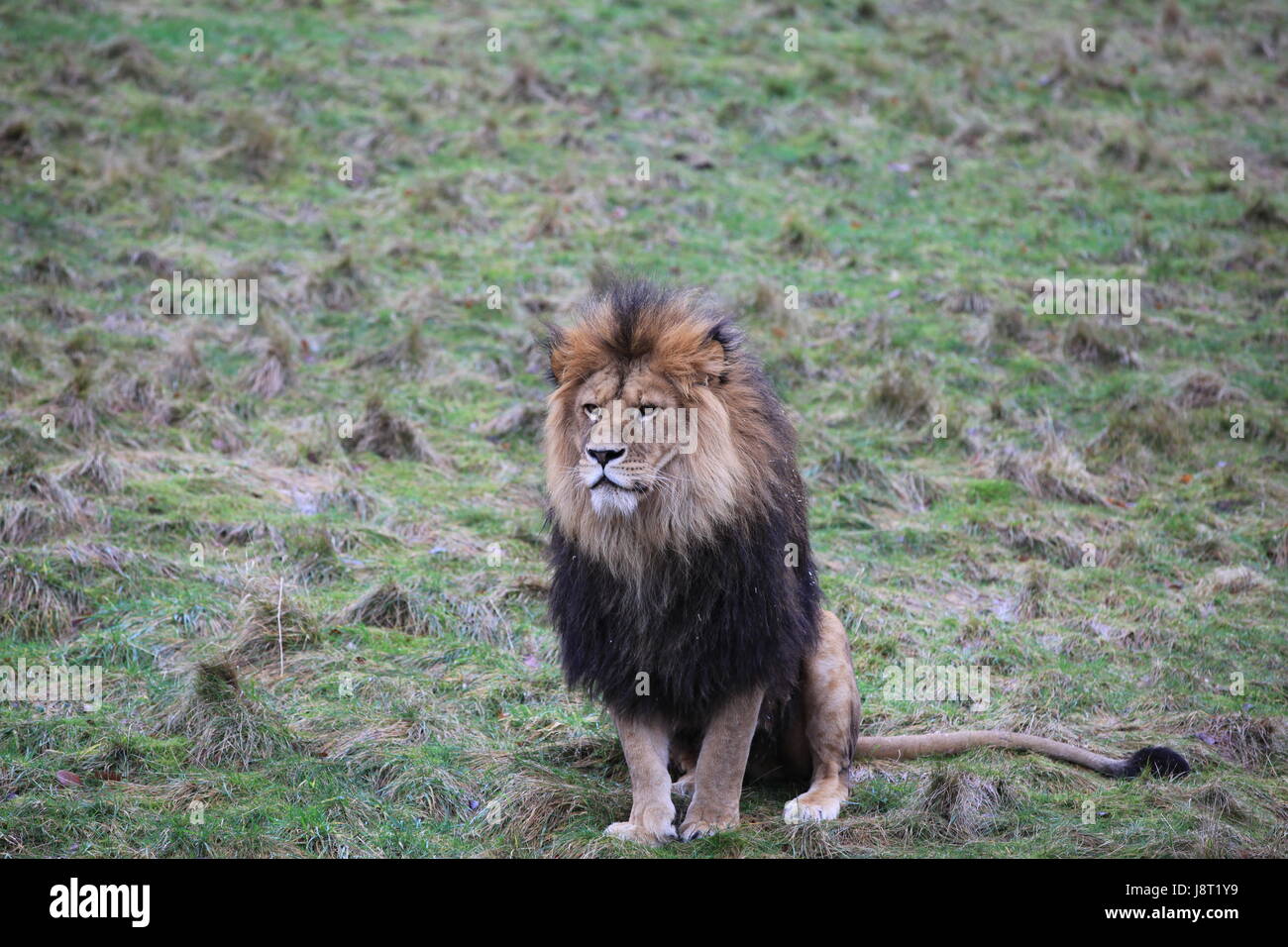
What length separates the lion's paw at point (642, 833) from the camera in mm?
5332

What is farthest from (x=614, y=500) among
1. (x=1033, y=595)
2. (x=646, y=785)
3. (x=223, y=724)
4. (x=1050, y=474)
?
(x=1050, y=474)

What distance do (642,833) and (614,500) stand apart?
4.66 feet

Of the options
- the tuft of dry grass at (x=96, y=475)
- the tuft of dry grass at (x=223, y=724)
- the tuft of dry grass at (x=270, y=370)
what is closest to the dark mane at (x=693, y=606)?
the tuft of dry grass at (x=223, y=724)

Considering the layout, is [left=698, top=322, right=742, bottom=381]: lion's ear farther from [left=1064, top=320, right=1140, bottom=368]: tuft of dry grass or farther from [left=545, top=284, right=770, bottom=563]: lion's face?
[left=1064, top=320, right=1140, bottom=368]: tuft of dry grass

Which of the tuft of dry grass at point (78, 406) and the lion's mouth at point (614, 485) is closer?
the lion's mouth at point (614, 485)

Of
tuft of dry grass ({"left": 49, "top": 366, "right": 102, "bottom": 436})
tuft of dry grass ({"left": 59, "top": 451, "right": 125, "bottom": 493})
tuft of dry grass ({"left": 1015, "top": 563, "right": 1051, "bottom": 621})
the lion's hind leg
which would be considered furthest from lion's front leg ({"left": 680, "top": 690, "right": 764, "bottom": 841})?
tuft of dry grass ({"left": 49, "top": 366, "right": 102, "bottom": 436})

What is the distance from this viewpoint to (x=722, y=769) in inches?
215

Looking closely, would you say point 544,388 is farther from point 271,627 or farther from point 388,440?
point 271,627

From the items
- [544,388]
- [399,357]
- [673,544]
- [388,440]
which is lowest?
[673,544]

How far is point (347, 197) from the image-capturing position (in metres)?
14.7

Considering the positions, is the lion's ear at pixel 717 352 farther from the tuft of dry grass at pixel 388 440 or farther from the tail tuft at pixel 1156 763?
the tuft of dry grass at pixel 388 440

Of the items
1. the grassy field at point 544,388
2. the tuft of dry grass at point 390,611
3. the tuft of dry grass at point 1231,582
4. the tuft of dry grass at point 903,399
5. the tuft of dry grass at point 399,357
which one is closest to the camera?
the grassy field at point 544,388

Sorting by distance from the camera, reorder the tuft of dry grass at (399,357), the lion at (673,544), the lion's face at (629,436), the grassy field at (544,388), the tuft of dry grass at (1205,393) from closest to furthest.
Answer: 1. the lion's face at (629,436)
2. the lion at (673,544)
3. the grassy field at (544,388)
4. the tuft of dry grass at (1205,393)
5. the tuft of dry grass at (399,357)
